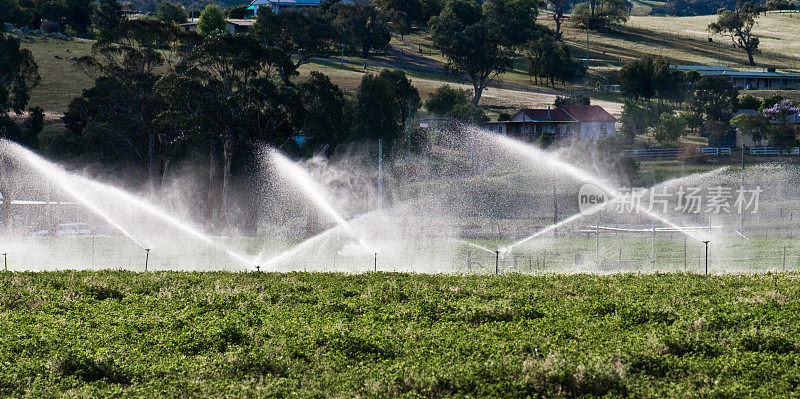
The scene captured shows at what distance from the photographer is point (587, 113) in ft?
361

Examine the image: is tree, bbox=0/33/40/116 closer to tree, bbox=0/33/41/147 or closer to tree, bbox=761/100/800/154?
tree, bbox=0/33/41/147

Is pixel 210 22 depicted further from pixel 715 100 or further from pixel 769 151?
pixel 769 151

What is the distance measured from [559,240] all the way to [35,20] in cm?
12185

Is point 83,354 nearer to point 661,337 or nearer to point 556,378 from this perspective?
point 556,378

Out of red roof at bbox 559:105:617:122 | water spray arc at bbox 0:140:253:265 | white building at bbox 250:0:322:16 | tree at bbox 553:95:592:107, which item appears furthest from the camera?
white building at bbox 250:0:322:16

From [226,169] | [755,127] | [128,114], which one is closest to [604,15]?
[755,127]

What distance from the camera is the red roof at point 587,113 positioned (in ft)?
357

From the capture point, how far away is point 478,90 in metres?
122

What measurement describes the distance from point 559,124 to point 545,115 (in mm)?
2209

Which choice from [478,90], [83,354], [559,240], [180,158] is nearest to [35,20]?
[478,90]

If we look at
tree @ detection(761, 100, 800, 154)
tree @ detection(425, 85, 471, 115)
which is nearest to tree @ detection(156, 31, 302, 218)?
tree @ detection(425, 85, 471, 115)

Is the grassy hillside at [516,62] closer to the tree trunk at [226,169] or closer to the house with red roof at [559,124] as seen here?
the house with red roof at [559,124]

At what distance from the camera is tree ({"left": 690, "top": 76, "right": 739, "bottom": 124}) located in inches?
4471

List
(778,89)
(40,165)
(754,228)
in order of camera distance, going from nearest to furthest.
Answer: (754,228), (40,165), (778,89)
